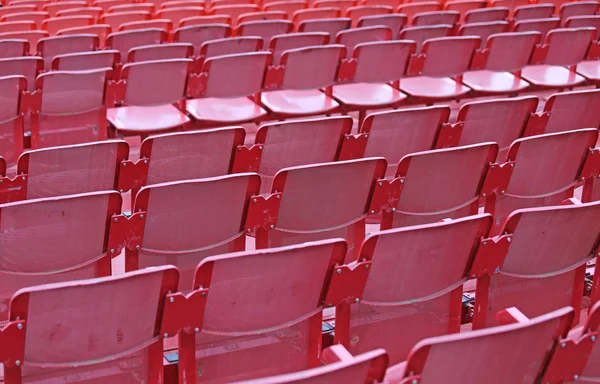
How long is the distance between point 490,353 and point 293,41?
2.32 metres

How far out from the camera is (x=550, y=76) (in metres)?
3.55

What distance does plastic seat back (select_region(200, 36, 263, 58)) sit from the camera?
3.34 meters

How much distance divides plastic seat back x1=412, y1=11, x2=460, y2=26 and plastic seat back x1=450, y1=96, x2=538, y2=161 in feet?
4.54

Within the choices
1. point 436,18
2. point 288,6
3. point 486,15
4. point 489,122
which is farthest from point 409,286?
point 288,6

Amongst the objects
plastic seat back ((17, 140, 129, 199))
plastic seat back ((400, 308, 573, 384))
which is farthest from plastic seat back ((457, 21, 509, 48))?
plastic seat back ((400, 308, 573, 384))

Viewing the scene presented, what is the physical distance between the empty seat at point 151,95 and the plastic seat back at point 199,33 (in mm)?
533

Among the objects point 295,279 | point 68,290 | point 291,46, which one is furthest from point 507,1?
point 68,290

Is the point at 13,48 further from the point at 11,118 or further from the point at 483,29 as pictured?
the point at 483,29

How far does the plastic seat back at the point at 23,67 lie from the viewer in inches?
118

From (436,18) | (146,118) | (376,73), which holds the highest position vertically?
(436,18)

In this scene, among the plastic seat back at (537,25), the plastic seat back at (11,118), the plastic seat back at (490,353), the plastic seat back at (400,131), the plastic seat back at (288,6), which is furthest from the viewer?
the plastic seat back at (288,6)

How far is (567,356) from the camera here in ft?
4.50

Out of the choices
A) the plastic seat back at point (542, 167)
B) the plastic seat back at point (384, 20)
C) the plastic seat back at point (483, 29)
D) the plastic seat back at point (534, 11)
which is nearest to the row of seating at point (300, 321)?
the plastic seat back at point (542, 167)

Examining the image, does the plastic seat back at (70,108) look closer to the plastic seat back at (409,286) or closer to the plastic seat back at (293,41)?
the plastic seat back at (293,41)
